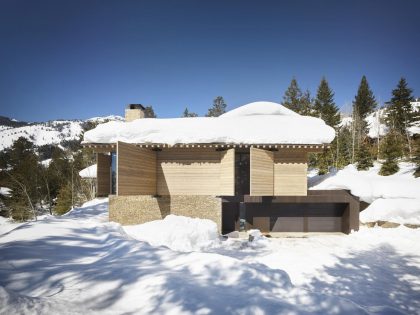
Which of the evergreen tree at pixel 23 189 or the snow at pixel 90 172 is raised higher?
the snow at pixel 90 172

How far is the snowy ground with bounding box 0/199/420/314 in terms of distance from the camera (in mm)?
3273

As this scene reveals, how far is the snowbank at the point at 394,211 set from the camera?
1119 centimetres

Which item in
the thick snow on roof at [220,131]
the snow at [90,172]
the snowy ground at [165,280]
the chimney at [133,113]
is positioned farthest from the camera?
the snow at [90,172]

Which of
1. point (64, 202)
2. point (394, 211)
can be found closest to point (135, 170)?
point (394, 211)

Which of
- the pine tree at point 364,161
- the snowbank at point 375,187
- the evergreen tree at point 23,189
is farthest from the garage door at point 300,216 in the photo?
the evergreen tree at point 23,189

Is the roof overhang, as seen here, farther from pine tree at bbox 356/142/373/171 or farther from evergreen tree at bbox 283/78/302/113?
evergreen tree at bbox 283/78/302/113

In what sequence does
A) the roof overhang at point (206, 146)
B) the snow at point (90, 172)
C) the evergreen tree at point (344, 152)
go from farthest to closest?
1. the evergreen tree at point (344, 152)
2. the snow at point (90, 172)
3. the roof overhang at point (206, 146)

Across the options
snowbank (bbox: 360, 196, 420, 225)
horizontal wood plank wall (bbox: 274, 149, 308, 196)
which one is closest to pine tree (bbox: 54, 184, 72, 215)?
horizontal wood plank wall (bbox: 274, 149, 308, 196)

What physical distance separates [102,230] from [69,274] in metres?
3.49

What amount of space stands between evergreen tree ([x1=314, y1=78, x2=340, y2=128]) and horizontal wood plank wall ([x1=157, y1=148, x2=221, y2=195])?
2762 centimetres

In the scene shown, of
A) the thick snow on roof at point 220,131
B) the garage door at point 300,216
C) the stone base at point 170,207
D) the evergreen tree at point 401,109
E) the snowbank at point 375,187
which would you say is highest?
the evergreen tree at point 401,109

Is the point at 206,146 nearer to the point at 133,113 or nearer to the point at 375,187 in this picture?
the point at 133,113

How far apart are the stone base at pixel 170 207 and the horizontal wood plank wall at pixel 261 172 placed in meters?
2.01

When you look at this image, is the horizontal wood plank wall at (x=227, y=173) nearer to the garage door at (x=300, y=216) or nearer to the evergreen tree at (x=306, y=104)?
the garage door at (x=300, y=216)
